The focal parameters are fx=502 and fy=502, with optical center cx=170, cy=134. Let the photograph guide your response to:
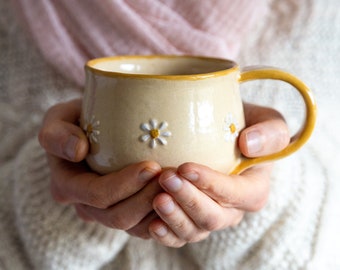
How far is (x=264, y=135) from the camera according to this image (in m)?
0.51

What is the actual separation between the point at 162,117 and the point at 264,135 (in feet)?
0.42

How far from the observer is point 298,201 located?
0.62 m

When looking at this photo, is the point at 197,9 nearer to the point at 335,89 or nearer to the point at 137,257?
the point at 335,89

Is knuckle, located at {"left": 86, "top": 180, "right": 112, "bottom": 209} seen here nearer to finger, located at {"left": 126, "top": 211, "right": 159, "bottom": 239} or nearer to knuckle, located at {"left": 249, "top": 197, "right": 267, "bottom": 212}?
finger, located at {"left": 126, "top": 211, "right": 159, "bottom": 239}

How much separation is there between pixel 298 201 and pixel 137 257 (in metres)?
0.22


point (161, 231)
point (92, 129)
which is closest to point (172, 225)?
point (161, 231)

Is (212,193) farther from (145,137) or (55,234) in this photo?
(55,234)

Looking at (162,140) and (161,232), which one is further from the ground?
(162,140)

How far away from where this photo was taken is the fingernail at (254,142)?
19.1 inches

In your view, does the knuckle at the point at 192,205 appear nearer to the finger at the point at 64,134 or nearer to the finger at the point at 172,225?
the finger at the point at 172,225

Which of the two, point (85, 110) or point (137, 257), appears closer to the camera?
point (85, 110)

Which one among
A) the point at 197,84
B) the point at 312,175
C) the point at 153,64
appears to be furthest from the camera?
the point at 312,175

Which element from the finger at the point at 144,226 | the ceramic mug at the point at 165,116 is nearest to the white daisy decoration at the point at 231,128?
the ceramic mug at the point at 165,116

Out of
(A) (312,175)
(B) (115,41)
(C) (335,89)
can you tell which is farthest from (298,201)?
(B) (115,41)
